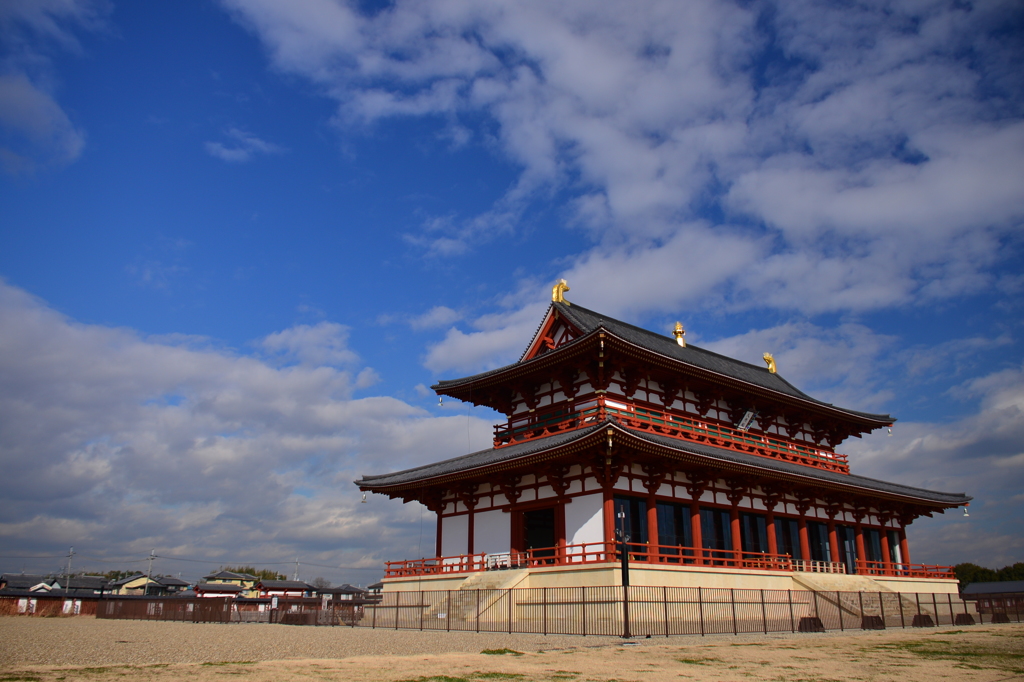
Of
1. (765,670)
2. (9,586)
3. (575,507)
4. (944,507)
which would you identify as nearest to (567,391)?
(575,507)

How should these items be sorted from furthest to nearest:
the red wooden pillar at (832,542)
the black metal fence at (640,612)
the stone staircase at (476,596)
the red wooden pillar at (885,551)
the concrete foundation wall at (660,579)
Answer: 1. the red wooden pillar at (885,551)
2. the red wooden pillar at (832,542)
3. the stone staircase at (476,596)
4. the concrete foundation wall at (660,579)
5. the black metal fence at (640,612)

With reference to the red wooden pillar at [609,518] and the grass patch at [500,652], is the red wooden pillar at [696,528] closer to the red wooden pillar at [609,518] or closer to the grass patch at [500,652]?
the red wooden pillar at [609,518]

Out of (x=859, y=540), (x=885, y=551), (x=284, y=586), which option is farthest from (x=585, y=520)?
(x=284, y=586)

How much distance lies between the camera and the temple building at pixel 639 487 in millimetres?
28172

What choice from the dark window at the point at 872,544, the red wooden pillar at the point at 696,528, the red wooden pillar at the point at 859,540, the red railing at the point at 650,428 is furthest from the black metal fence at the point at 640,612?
the red railing at the point at 650,428

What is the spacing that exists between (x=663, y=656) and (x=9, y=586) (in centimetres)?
10473

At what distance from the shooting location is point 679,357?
3716 cm

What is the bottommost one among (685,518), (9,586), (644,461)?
(9,586)

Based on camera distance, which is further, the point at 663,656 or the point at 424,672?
the point at 663,656

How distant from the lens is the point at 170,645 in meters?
19.1

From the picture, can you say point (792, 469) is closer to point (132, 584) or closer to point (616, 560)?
point (616, 560)

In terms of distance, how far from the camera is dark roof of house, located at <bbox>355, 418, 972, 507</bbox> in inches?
1096

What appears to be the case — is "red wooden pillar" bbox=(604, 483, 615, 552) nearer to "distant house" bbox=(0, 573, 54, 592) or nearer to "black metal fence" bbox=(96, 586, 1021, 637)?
"black metal fence" bbox=(96, 586, 1021, 637)

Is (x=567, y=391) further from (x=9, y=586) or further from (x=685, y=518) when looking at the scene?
(x=9, y=586)
